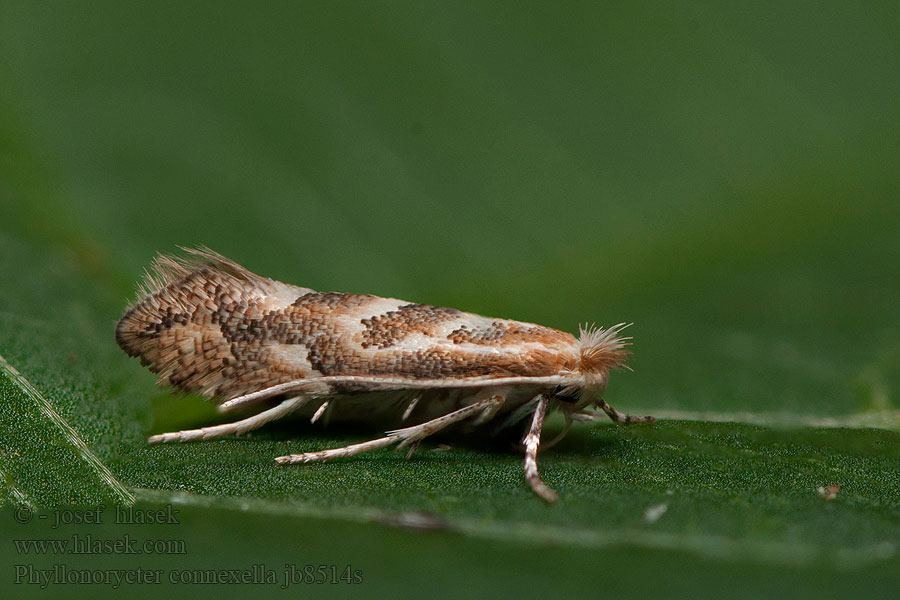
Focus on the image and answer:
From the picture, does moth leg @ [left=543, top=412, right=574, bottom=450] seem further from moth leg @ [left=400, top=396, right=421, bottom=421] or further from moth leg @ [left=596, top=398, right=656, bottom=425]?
moth leg @ [left=400, top=396, right=421, bottom=421]

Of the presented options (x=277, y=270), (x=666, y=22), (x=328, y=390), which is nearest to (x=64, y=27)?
(x=277, y=270)

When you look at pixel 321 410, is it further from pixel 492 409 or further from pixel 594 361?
pixel 594 361

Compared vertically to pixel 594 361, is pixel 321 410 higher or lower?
lower

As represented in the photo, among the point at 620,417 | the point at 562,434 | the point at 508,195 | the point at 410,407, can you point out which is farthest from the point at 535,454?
the point at 508,195

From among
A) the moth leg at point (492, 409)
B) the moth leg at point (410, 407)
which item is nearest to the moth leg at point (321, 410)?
the moth leg at point (410, 407)

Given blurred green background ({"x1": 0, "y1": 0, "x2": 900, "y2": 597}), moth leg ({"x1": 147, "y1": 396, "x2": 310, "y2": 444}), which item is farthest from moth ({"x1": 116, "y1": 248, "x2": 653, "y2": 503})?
blurred green background ({"x1": 0, "y1": 0, "x2": 900, "y2": 597})

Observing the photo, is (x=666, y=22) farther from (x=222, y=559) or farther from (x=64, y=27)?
(x=222, y=559)
